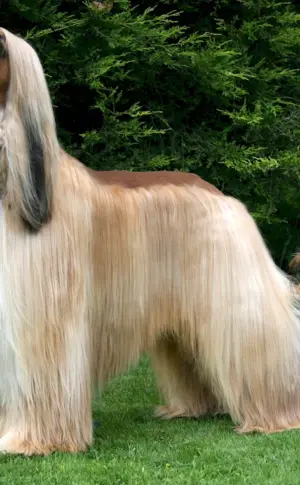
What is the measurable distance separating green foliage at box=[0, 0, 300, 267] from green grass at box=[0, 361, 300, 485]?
234cm

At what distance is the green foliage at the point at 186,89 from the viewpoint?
5938 mm

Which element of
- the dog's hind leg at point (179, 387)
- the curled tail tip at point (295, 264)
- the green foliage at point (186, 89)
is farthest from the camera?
the green foliage at point (186, 89)

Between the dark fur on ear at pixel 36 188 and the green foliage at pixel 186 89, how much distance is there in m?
2.44

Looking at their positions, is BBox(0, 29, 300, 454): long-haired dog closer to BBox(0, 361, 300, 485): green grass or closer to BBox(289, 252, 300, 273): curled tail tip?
BBox(0, 361, 300, 485): green grass

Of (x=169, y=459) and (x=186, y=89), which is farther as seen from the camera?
(x=186, y=89)

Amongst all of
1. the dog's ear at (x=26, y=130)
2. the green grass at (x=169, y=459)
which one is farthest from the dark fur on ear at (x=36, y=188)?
the green grass at (x=169, y=459)

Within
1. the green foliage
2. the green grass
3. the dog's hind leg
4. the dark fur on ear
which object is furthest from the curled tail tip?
the dark fur on ear

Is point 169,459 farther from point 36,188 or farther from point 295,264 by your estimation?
point 295,264

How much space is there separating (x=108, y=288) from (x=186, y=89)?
314 centimetres

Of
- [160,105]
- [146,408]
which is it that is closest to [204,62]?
[160,105]

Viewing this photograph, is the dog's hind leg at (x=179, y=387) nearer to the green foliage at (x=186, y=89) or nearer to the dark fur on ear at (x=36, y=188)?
the dark fur on ear at (x=36, y=188)

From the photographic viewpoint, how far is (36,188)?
3332mm

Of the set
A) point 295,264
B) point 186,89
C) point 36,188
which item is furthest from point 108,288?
point 186,89

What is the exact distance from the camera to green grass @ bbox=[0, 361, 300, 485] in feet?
10.9
